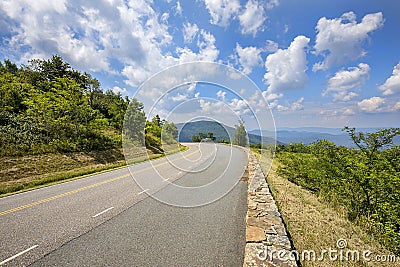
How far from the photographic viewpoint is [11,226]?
16.8 ft

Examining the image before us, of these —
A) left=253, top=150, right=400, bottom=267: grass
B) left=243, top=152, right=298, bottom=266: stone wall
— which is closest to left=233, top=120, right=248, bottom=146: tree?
left=253, top=150, right=400, bottom=267: grass

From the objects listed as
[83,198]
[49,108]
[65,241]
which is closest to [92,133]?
[49,108]

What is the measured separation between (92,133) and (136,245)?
22849 millimetres

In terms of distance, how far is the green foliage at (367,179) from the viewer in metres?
5.15

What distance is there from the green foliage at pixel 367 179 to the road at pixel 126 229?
3426 millimetres

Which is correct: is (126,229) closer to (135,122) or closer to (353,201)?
(353,201)

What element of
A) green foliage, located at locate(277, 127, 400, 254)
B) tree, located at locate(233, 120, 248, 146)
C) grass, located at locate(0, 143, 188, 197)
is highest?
tree, located at locate(233, 120, 248, 146)

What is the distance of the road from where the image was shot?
3578mm

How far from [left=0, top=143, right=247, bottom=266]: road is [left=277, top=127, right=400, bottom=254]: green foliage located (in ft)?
11.2

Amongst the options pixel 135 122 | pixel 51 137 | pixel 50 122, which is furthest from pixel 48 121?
pixel 135 122

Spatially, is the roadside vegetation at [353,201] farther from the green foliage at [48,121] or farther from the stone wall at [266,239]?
the green foliage at [48,121]

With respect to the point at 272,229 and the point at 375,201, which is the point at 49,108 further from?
the point at 375,201

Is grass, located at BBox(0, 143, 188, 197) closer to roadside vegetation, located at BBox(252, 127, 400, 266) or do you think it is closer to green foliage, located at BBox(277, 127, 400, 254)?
roadside vegetation, located at BBox(252, 127, 400, 266)

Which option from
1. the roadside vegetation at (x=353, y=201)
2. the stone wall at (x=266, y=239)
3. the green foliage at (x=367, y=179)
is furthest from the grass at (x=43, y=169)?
the green foliage at (x=367, y=179)
